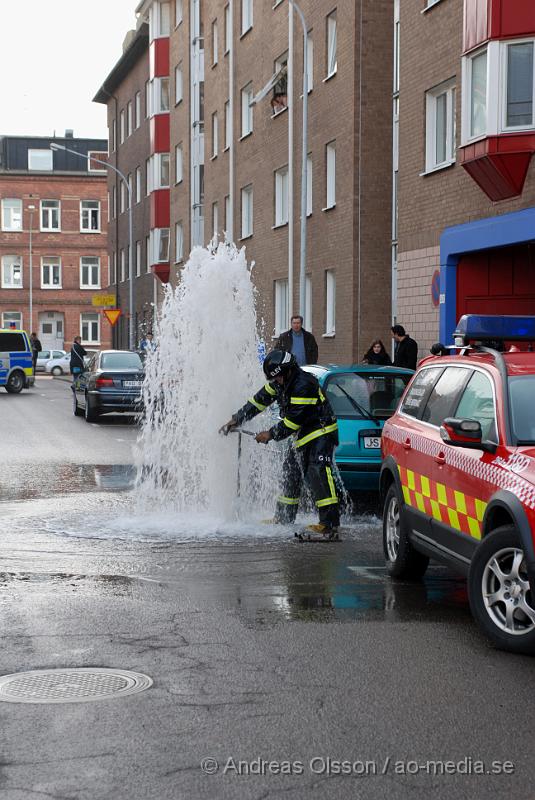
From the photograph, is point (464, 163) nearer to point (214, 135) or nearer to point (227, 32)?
point (227, 32)

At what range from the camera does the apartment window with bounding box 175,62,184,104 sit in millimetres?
47034

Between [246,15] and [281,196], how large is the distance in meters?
6.92

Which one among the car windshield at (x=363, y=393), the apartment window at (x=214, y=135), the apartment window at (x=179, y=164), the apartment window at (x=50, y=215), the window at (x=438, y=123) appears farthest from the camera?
the apartment window at (x=50, y=215)

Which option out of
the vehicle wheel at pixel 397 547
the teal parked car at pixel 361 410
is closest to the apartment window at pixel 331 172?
the teal parked car at pixel 361 410

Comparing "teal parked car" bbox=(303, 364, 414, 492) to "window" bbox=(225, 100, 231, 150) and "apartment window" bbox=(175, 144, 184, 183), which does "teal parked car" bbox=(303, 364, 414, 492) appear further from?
"apartment window" bbox=(175, 144, 184, 183)

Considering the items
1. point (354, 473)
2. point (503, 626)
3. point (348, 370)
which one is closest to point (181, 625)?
point (503, 626)

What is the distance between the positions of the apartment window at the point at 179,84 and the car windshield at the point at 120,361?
21.7m

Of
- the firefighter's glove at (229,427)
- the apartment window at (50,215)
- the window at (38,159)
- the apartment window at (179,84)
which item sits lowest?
the firefighter's glove at (229,427)

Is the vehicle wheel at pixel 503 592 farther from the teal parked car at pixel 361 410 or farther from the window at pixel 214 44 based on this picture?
the window at pixel 214 44

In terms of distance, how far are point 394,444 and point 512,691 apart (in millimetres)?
3608

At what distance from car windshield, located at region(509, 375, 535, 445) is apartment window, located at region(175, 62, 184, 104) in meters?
40.9

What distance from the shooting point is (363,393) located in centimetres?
1254

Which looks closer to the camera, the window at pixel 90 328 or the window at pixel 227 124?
the window at pixel 227 124

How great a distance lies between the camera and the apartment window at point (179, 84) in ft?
154
